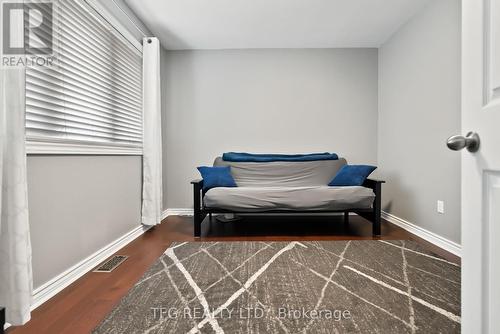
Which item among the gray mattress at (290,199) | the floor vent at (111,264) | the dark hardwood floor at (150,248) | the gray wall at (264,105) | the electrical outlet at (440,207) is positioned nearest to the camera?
the dark hardwood floor at (150,248)

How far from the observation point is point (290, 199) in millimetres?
2680

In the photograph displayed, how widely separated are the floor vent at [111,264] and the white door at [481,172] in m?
2.03

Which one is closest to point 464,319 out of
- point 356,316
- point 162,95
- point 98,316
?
point 356,316

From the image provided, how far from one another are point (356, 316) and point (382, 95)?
3.11 m

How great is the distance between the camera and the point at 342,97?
3.73 m

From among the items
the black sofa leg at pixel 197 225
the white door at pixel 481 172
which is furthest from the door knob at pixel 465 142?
the black sofa leg at pixel 197 225

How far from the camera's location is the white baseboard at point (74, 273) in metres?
1.50

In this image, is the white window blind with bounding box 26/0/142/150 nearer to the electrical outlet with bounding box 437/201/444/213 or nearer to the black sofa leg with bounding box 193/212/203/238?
the black sofa leg with bounding box 193/212/203/238

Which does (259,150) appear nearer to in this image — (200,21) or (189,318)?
(200,21)

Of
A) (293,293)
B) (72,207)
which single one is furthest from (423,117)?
(72,207)

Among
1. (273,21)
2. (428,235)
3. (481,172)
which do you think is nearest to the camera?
(481,172)

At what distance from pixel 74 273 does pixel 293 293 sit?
143 centimetres

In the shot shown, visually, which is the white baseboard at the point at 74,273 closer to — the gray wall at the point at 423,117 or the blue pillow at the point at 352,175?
the blue pillow at the point at 352,175

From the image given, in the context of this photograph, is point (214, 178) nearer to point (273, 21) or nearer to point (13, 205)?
point (273, 21)
